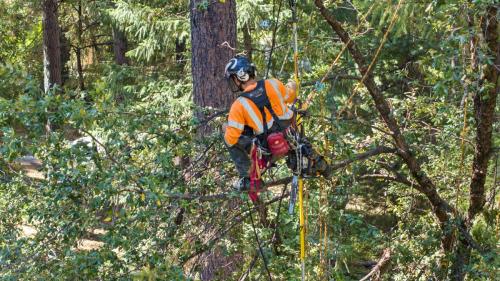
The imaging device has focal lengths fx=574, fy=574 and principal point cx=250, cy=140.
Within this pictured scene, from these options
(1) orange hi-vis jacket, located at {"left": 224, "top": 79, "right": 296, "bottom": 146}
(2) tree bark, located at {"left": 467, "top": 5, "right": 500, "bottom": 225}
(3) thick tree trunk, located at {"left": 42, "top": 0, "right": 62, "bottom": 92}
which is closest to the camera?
(1) orange hi-vis jacket, located at {"left": 224, "top": 79, "right": 296, "bottom": 146}

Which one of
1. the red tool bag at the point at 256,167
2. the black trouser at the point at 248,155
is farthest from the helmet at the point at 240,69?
the red tool bag at the point at 256,167

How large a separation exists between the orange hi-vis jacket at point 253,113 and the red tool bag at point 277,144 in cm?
10

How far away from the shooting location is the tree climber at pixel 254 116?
444 cm

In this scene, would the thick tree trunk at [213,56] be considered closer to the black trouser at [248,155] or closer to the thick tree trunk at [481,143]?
the black trouser at [248,155]

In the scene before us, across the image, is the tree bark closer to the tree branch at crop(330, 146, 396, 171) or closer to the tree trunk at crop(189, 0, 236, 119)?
the tree branch at crop(330, 146, 396, 171)

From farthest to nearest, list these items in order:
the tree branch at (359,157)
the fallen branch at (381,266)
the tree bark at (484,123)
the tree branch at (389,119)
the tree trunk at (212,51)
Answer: the tree trunk at (212,51) → the fallen branch at (381,266) → the tree bark at (484,123) → the tree branch at (389,119) → the tree branch at (359,157)

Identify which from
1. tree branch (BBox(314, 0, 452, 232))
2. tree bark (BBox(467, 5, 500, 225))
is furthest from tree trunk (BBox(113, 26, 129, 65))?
tree bark (BBox(467, 5, 500, 225))

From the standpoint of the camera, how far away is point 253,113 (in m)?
4.45

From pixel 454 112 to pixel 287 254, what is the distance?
→ 246cm

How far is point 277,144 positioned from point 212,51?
9.42 feet

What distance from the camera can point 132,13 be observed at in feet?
36.7

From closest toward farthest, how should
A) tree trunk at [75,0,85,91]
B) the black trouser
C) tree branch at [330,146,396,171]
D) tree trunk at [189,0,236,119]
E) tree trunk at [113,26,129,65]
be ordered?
the black trouser → tree branch at [330,146,396,171] → tree trunk at [189,0,236,119] → tree trunk at [113,26,129,65] → tree trunk at [75,0,85,91]

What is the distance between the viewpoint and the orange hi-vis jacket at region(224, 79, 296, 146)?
4.43 metres

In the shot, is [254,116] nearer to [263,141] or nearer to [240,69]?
[263,141]
